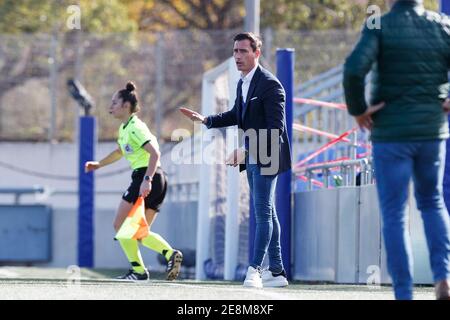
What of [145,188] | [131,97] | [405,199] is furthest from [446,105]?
[131,97]

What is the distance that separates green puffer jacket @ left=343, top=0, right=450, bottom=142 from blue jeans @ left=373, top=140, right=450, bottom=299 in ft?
0.25

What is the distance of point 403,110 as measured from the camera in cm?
736

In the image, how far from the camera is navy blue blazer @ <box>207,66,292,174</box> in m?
9.95

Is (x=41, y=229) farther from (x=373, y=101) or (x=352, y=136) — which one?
(x=373, y=101)

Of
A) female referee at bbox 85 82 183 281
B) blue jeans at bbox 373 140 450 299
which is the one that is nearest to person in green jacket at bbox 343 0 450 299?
blue jeans at bbox 373 140 450 299

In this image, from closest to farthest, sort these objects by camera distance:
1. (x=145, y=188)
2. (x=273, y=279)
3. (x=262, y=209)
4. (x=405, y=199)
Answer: (x=405, y=199)
(x=262, y=209)
(x=273, y=279)
(x=145, y=188)

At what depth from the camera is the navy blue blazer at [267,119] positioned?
995cm

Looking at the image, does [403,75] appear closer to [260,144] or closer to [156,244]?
[260,144]

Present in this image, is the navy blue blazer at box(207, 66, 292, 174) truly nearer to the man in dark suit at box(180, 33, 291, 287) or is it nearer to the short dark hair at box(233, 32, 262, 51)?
the man in dark suit at box(180, 33, 291, 287)

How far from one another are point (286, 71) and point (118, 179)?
12.4 meters

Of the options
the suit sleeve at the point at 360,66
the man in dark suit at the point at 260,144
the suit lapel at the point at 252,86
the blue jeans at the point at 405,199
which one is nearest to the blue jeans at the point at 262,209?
the man in dark suit at the point at 260,144

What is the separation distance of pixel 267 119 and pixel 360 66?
2842 mm

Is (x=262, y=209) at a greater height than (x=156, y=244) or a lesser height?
greater
